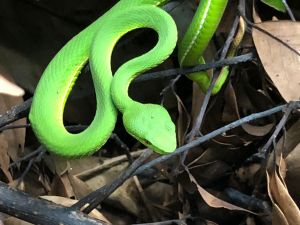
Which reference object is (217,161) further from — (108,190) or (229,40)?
(108,190)

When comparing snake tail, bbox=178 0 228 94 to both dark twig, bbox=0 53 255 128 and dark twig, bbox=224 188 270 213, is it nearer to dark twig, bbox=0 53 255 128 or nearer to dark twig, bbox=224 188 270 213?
dark twig, bbox=0 53 255 128

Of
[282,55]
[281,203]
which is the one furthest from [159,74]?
[281,203]

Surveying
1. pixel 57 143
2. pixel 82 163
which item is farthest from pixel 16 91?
pixel 57 143

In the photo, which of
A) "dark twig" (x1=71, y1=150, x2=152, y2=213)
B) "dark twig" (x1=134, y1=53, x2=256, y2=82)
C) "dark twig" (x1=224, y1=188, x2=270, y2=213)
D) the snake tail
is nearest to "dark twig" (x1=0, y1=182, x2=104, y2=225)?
"dark twig" (x1=71, y1=150, x2=152, y2=213)

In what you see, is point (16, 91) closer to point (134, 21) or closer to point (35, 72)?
point (35, 72)

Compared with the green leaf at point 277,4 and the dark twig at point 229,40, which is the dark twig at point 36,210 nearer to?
the dark twig at point 229,40

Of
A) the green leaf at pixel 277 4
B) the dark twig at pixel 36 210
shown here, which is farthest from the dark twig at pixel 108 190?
the green leaf at pixel 277 4
